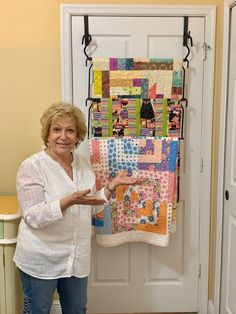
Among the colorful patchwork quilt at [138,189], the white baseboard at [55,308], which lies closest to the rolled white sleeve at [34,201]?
the colorful patchwork quilt at [138,189]

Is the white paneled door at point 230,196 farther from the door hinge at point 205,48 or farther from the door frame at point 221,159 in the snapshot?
the door hinge at point 205,48

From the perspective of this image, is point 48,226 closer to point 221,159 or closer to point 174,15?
point 221,159

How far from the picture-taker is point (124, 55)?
7.72ft

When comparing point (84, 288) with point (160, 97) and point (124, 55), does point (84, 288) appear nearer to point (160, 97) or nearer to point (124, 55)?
point (160, 97)

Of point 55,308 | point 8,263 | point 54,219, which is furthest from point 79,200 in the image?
point 55,308

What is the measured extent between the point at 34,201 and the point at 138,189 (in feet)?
2.61

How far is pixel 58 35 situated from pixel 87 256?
1.33 meters

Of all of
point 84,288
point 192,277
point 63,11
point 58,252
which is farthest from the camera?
point 192,277

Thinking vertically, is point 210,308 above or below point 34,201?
below

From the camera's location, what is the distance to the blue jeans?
181 cm

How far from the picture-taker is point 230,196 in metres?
2.23

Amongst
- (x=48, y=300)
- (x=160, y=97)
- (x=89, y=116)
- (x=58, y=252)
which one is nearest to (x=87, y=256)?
(x=58, y=252)

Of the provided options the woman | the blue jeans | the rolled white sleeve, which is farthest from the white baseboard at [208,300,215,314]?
the rolled white sleeve

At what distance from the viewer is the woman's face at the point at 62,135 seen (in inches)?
70.3
